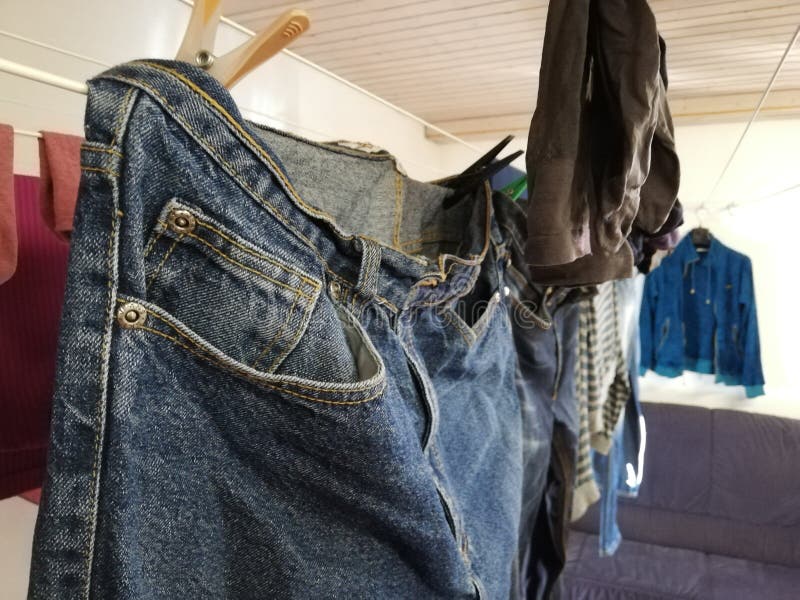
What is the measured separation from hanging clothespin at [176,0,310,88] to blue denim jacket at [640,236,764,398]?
2465 mm

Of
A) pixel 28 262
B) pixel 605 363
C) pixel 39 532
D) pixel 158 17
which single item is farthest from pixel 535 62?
pixel 39 532

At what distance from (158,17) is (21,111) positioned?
1.23ft

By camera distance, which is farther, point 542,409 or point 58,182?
point 542,409

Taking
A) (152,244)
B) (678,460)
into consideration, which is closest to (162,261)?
(152,244)

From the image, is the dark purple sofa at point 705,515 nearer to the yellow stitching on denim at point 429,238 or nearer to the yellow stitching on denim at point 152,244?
the yellow stitching on denim at point 429,238

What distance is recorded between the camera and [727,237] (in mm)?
2529

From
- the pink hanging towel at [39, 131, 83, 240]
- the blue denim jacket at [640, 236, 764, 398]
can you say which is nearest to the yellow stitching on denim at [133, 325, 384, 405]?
the pink hanging towel at [39, 131, 83, 240]

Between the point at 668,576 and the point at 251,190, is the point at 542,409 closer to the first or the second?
the point at 251,190

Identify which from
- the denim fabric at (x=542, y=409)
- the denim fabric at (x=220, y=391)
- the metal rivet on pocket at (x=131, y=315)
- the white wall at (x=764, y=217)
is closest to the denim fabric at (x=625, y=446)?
the denim fabric at (x=542, y=409)

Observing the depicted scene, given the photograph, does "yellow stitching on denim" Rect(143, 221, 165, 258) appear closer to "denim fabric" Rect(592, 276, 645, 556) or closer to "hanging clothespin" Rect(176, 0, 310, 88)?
"hanging clothespin" Rect(176, 0, 310, 88)

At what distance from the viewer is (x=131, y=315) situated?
13.0 inches

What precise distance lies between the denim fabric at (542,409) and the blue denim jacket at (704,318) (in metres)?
1.75

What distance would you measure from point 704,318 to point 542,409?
1978mm

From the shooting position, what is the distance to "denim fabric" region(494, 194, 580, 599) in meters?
0.82
